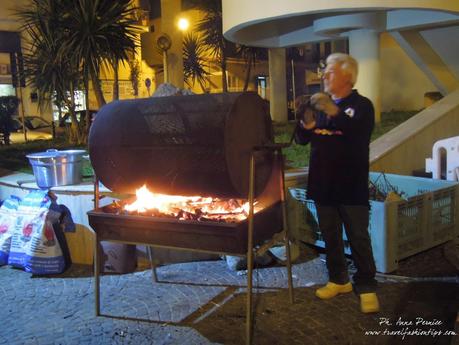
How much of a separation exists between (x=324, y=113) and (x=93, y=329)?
244cm

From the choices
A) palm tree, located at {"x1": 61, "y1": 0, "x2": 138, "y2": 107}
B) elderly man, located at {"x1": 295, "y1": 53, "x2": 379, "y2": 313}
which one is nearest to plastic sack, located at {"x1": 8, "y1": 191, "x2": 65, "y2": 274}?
elderly man, located at {"x1": 295, "y1": 53, "x2": 379, "y2": 313}

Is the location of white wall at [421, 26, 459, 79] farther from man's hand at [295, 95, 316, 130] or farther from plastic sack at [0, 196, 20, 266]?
plastic sack at [0, 196, 20, 266]

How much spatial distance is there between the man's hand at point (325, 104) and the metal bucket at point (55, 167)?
2972 millimetres

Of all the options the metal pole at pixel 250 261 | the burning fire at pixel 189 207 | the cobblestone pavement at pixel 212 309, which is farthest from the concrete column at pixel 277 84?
the metal pole at pixel 250 261

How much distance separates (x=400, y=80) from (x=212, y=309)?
639 inches

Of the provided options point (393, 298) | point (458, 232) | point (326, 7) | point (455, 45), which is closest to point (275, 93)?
point (455, 45)

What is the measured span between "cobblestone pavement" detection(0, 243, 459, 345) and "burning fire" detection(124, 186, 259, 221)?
2.75 feet

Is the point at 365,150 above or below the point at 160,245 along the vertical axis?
above

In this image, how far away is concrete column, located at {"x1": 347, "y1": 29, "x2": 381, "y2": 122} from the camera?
10.6m

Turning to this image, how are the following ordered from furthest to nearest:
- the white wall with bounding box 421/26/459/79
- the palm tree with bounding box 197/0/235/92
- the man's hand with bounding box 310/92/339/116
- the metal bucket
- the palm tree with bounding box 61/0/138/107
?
the palm tree with bounding box 197/0/235/92
the white wall with bounding box 421/26/459/79
the palm tree with bounding box 61/0/138/107
the metal bucket
the man's hand with bounding box 310/92/339/116

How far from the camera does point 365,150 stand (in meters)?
3.72

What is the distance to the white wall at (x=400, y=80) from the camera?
17766mm

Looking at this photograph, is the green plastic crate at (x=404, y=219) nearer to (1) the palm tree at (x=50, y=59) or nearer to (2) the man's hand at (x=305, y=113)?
(2) the man's hand at (x=305, y=113)

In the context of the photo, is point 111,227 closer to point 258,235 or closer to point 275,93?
point 258,235
